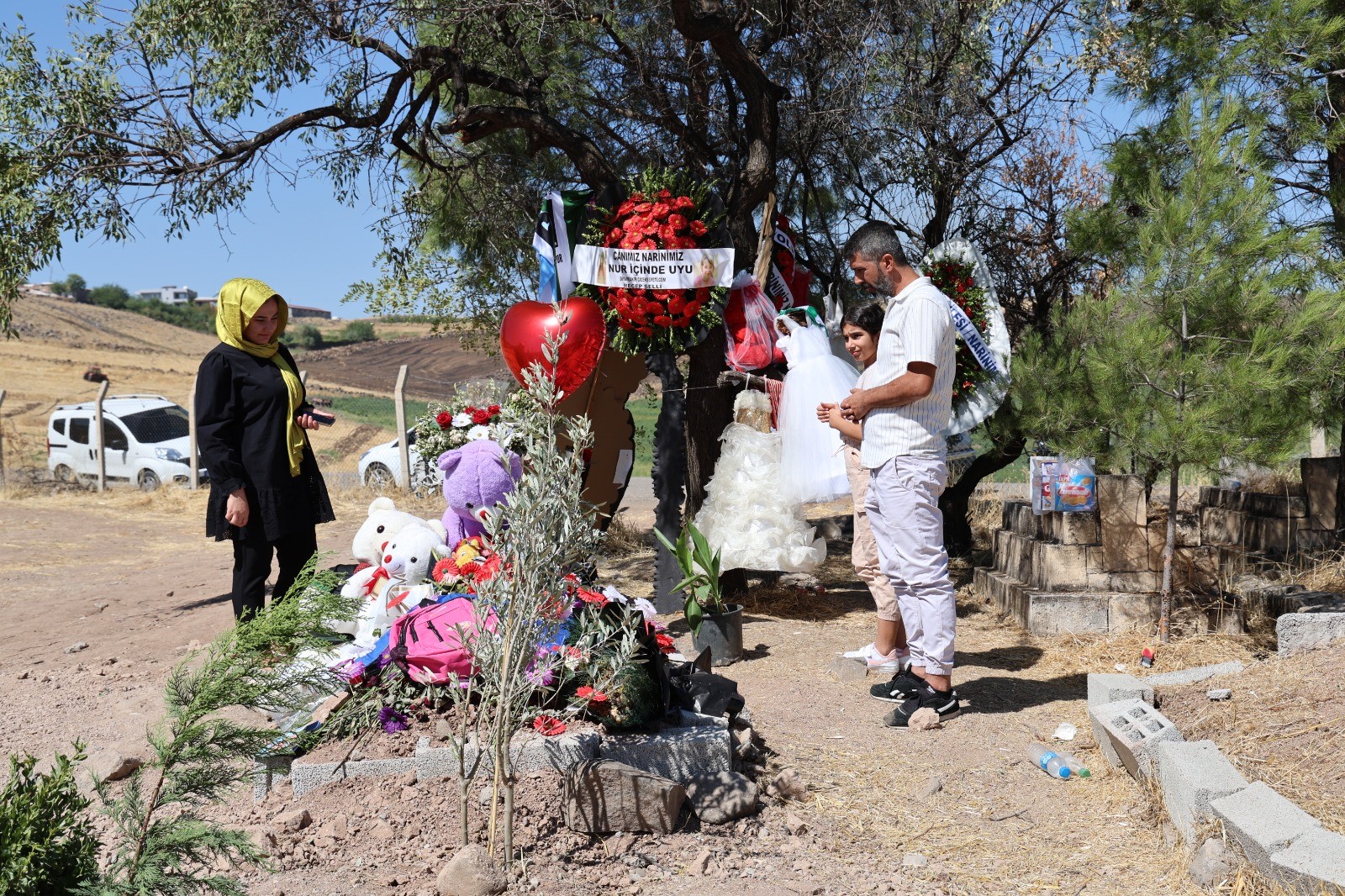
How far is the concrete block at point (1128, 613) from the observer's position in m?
6.00

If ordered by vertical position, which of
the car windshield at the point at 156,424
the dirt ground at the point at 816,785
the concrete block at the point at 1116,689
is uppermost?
the car windshield at the point at 156,424

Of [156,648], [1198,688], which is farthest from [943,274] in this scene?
[156,648]

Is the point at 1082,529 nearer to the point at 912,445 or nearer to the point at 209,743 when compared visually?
the point at 912,445

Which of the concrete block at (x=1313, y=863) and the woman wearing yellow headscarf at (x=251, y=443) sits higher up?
the woman wearing yellow headscarf at (x=251, y=443)

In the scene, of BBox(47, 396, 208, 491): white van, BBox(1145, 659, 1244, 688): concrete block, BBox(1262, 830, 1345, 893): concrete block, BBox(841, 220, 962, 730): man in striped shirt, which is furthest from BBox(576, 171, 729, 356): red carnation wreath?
BBox(47, 396, 208, 491): white van

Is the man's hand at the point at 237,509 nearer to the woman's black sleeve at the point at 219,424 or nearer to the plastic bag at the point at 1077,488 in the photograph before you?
the woman's black sleeve at the point at 219,424

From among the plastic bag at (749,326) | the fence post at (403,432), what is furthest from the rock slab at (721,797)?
the fence post at (403,432)

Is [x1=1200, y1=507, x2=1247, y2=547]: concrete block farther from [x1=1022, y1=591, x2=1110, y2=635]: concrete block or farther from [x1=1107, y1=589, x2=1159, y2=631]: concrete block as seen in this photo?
[x1=1022, y1=591, x2=1110, y2=635]: concrete block

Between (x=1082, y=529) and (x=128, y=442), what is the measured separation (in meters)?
15.7

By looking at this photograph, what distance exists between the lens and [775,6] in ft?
26.1

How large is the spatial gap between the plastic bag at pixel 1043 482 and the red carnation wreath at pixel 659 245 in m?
2.19

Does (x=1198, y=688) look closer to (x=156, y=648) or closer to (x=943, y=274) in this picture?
(x=943, y=274)

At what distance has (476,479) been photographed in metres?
4.56

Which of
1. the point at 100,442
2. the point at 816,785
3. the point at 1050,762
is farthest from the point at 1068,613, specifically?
the point at 100,442
